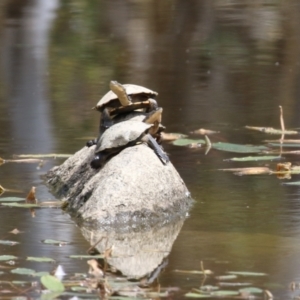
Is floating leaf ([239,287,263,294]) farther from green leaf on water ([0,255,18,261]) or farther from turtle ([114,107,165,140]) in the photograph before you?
turtle ([114,107,165,140])

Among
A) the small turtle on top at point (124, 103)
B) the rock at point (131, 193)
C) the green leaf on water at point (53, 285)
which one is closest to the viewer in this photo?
the green leaf on water at point (53, 285)

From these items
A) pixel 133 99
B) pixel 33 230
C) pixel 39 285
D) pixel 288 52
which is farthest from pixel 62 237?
pixel 288 52

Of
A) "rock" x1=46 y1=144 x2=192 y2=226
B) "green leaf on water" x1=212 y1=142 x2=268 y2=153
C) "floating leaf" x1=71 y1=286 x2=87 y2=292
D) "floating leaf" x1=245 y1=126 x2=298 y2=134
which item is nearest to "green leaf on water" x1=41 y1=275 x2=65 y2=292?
"floating leaf" x1=71 y1=286 x2=87 y2=292

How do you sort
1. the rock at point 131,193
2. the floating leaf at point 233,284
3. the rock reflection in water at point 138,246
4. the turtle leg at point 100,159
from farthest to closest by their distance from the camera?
the turtle leg at point 100,159, the rock at point 131,193, the rock reflection in water at point 138,246, the floating leaf at point 233,284

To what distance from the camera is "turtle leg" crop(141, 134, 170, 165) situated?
5.04 meters

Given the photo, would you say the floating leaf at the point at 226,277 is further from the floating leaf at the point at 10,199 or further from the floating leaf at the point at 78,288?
the floating leaf at the point at 10,199

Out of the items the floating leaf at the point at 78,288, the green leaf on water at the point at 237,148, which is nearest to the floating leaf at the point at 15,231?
the floating leaf at the point at 78,288

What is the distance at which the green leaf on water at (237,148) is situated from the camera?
6270 mm

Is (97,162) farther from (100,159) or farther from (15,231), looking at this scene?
(15,231)

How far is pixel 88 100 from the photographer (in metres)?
8.45

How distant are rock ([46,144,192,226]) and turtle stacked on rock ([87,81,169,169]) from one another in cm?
6

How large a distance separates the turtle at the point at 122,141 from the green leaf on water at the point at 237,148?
1178 millimetres

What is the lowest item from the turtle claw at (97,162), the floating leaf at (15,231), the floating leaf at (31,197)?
the floating leaf at (31,197)

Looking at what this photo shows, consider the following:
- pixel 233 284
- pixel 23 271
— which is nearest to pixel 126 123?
pixel 23 271
